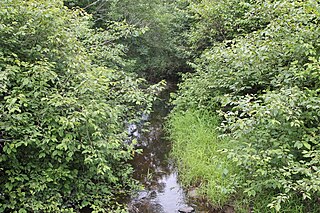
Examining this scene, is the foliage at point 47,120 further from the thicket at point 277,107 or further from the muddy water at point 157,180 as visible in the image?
the thicket at point 277,107

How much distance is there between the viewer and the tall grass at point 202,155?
165 inches

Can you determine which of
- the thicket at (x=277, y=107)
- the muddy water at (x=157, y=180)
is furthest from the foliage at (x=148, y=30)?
the thicket at (x=277, y=107)

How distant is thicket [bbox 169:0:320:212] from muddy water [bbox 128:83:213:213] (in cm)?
107

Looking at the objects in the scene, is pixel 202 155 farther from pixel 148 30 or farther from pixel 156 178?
pixel 148 30

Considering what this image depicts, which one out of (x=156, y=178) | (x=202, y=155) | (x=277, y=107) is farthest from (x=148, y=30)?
(x=277, y=107)

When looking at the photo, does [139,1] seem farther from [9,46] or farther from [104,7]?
[9,46]

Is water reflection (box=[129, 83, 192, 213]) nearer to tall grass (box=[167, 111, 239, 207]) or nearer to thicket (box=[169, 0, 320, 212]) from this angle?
tall grass (box=[167, 111, 239, 207])

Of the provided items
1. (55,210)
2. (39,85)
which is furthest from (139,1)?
(55,210)

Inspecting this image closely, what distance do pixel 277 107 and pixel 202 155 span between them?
240cm

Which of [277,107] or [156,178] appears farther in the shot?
[156,178]

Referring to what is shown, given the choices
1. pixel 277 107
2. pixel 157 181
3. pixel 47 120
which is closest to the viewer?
pixel 277 107

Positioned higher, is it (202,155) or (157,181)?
(202,155)

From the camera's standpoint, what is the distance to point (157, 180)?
523 cm

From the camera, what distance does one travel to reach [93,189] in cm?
377
